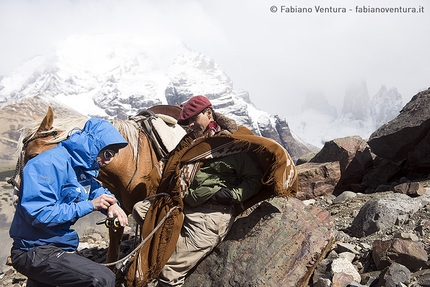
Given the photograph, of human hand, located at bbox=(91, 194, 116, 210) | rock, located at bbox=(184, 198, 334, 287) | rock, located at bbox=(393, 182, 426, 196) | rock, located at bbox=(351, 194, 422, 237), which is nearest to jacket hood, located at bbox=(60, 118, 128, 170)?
human hand, located at bbox=(91, 194, 116, 210)

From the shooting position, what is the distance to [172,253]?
3215mm

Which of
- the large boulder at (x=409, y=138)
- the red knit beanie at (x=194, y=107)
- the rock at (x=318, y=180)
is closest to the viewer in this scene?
the red knit beanie at (x=194, y=107)

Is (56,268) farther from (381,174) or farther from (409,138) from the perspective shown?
(409,138)

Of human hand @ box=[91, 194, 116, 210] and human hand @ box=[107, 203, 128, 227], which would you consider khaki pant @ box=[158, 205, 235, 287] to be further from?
human hand @ box=[91, 194, 116, 210]

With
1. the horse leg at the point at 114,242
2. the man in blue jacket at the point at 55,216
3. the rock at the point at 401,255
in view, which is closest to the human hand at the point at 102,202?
the man in blue jacket at the point at 55,216

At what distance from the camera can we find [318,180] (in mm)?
7414

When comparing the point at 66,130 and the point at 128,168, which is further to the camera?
the point at 128,168

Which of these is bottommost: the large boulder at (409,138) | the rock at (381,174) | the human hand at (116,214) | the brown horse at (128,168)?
the rock at (381,174)

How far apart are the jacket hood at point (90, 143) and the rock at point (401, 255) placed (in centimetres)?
265

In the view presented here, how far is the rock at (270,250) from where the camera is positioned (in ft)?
9.97

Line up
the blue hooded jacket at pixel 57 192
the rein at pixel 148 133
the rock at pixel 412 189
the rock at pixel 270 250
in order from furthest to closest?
the rock at pixel 412 189
the rein at pixel 148 133
the rock at pixel 270 250
the blue hooded jacket at pixel 57 192

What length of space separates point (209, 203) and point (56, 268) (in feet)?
4.88

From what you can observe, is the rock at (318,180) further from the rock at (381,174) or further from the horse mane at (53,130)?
the horse mane at (53,130)

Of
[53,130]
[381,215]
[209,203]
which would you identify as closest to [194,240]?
[209,203]
